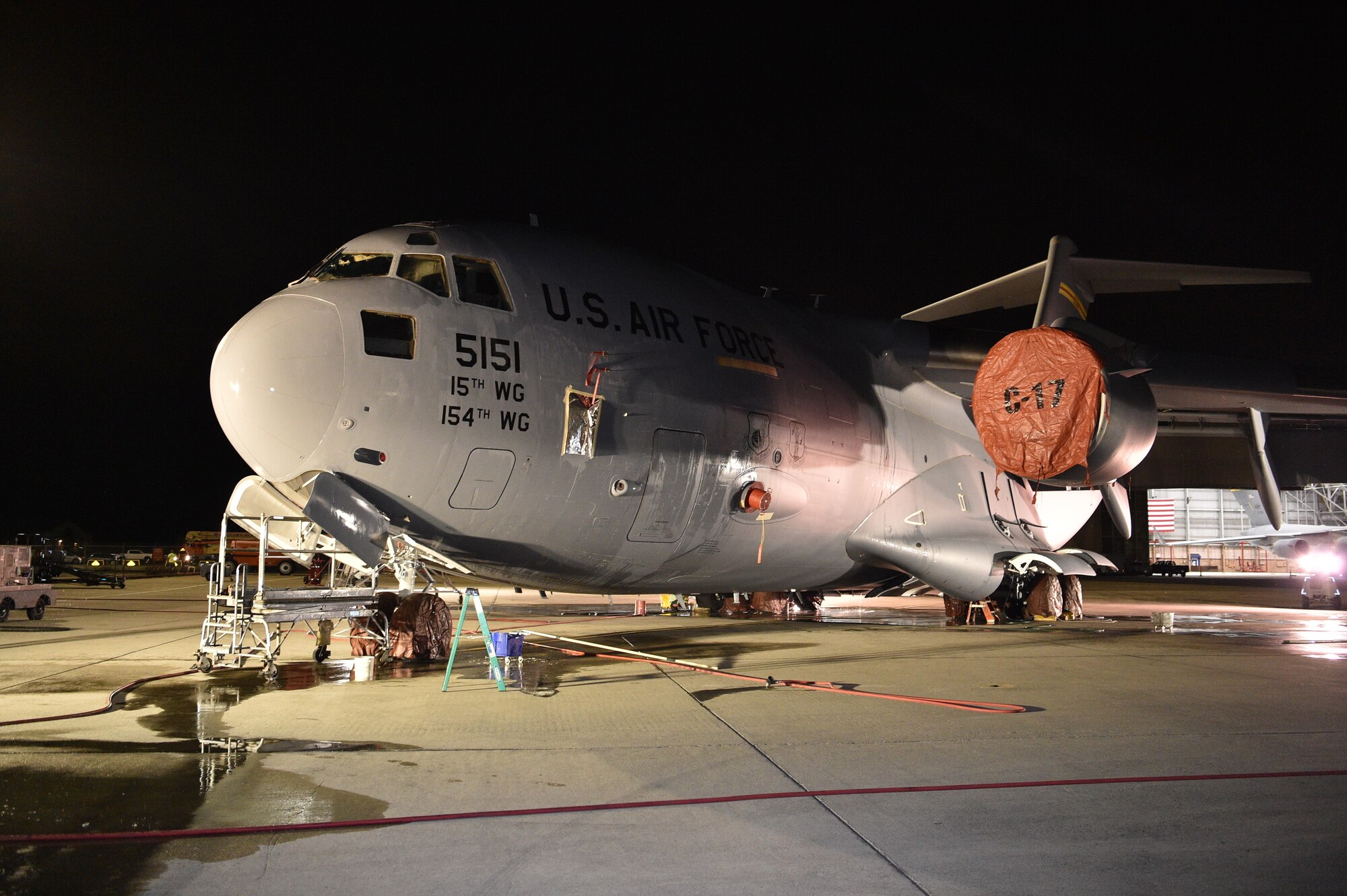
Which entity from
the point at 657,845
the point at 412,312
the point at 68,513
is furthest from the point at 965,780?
the point at 68,513

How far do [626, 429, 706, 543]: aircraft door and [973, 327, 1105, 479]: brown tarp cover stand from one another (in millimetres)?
3539

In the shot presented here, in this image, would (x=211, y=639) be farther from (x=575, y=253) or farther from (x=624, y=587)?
(x=575, y=253)

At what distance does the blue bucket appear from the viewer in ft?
30.7

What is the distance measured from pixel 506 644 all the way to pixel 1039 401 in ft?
21.2

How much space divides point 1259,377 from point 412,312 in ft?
36.8

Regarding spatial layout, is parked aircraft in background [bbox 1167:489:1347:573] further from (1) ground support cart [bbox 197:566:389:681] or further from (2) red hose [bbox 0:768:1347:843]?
(1) ground support cart [bbox 197:566:389:681]

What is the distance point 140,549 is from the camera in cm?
6575

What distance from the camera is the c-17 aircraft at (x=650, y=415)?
8203 millimetres

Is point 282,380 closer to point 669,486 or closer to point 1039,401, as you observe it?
point 669,486

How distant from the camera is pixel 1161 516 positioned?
63094 mm

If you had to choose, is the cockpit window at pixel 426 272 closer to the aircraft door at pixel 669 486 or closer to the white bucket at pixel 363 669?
the aircraft door at pixel 669 486

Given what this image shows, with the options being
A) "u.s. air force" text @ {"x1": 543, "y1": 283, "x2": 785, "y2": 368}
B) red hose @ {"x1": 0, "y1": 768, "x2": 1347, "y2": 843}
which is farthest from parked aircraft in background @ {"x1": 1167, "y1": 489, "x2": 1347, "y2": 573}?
red hose @ {"x1": 0, "y1": 768, "x2": 1347, "y2": 843}

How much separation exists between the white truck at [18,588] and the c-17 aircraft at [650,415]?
1004cm

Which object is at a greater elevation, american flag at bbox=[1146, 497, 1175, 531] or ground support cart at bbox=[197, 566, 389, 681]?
american flag at bbox=[1146, 497, 1175, 531]
